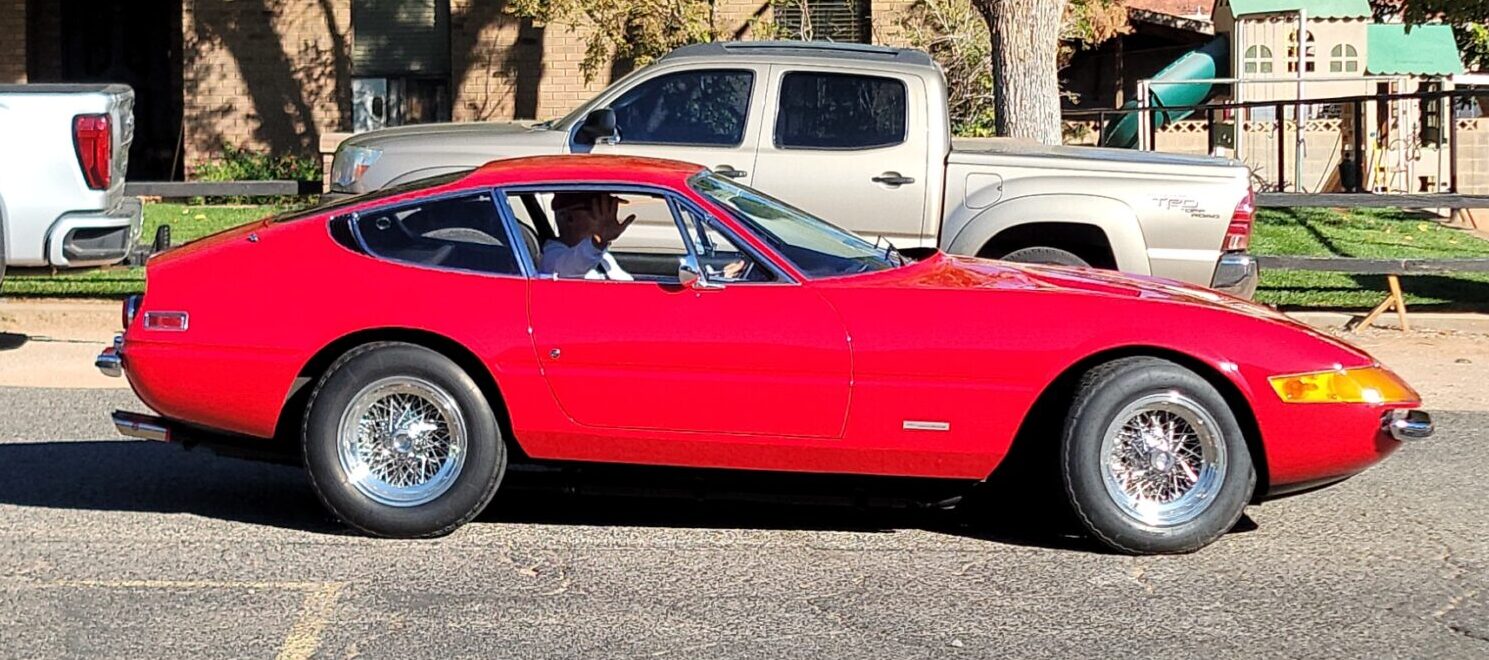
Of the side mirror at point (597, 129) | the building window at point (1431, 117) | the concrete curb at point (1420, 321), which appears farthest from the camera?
the building window at point (1431, 117)

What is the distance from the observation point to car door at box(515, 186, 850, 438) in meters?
6.21

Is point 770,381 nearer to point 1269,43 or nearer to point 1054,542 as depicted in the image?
point 1054,542

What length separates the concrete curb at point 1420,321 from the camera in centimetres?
1200

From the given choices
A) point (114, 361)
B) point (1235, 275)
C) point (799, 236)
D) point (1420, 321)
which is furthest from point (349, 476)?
point (1420, 321)

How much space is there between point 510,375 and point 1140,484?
2.27 metres

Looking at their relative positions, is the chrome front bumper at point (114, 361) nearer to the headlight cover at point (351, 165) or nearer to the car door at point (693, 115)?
the headlight cover at point (351, 165)

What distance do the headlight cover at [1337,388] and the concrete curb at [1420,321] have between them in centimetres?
586

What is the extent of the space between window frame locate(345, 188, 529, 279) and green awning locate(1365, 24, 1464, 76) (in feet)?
64.6

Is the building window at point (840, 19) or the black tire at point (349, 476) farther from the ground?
the building window at point (840, 19)

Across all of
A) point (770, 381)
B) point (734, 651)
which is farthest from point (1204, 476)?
point (734, 651)

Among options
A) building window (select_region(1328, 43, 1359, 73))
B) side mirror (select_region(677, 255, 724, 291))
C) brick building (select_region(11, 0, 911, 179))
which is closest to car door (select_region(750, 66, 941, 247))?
side mirror (select_region(677, 255, 724, 291))

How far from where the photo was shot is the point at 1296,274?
47.9ft

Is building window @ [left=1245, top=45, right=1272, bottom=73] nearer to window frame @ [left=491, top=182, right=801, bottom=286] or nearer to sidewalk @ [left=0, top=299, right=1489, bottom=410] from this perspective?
sidewalk @ [left=0, top=299, right=1489, bottom=410]

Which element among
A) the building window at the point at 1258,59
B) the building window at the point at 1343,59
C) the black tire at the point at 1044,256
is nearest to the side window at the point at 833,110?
the black tire at the point at 1044,256
